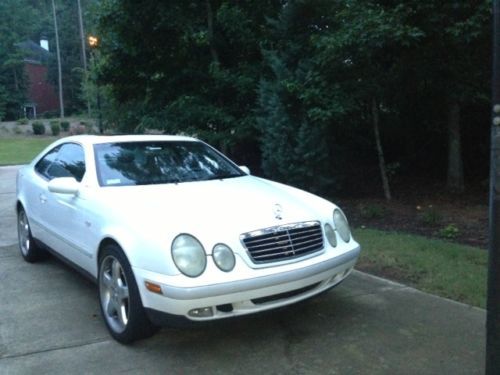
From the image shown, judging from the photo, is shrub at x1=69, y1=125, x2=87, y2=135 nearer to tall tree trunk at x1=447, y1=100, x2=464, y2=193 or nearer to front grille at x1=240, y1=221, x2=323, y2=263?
tall tree trunk at x1=447, y1=100, x2=464, y2=193

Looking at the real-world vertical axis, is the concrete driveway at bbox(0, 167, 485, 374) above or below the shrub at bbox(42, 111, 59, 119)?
below

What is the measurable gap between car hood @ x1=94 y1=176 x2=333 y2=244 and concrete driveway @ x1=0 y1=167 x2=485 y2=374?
0.65 metres

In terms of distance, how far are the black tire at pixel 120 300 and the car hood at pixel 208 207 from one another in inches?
12.4

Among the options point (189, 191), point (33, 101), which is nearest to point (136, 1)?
point (189, 191)

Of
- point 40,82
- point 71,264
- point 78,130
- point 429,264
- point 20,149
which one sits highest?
point 40,82

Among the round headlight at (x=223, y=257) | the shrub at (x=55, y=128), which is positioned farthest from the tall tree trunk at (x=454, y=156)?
the shrub at (x=55, y=128)

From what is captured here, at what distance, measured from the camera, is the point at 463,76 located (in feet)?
28.9

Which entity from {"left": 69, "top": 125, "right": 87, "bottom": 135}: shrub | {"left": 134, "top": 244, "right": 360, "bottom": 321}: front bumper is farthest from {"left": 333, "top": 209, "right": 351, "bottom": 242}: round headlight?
{"left": 69, "top": 125, "right": 87, "bottom": 135}: shrub

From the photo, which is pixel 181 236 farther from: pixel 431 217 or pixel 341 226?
pixel 431 217

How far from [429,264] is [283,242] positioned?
95.6 inches

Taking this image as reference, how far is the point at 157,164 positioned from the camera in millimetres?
4996

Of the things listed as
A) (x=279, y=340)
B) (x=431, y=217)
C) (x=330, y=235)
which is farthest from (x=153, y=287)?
(x=431, y=217)

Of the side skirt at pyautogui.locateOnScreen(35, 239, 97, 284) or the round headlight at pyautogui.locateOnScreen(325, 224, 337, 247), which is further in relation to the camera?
the side skirt at pyautogui.locateOnScreen(35, 239, 97, 284)

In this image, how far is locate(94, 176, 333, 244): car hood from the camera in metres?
3.71
